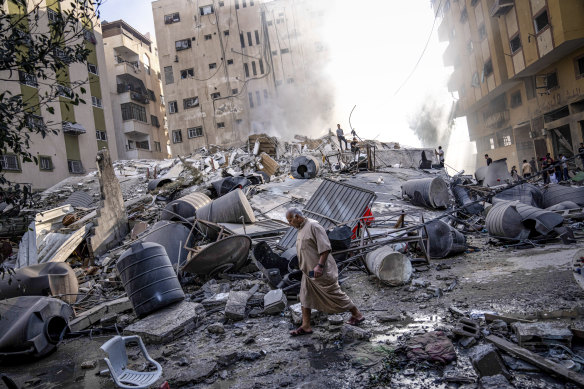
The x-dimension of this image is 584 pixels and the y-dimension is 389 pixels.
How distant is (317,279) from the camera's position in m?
4.12

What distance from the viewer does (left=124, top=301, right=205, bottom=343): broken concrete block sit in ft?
14.9

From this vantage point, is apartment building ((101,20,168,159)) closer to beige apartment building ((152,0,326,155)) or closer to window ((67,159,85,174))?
beige apartment building ((152,0,326,155))

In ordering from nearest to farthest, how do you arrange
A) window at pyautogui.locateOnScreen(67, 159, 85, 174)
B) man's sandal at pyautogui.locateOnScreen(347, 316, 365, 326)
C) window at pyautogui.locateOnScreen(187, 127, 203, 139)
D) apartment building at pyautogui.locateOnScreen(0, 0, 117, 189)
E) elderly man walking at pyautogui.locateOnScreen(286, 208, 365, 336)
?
elderly man walking at pyautogui.locateOnScreen(286, 208, 365, 336) → man's sandal at pyautogui.locateOnScreen(347, 316, 365, 326) → apartment building at pyautogui.locateOnScreen(0, 0, 117, 189) → window at pyautogui.locateOnScreen(67, 159, 85, 174) → window at pyautogui.locateOnScreen(187, 127, 203, 139)

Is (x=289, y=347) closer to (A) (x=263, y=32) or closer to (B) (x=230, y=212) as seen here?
(B) (x=230, y=212)

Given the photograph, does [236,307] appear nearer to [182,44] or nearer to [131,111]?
[131,111]

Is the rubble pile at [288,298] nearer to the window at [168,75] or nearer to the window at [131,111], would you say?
the window at [131,111]

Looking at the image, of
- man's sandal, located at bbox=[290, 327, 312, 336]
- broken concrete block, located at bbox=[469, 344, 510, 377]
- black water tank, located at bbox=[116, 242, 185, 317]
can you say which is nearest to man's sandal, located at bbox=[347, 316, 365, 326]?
man's sandal, located at bbox=[290, 327, 312, 336]

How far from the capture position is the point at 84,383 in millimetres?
3783

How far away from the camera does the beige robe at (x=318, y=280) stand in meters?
4.09

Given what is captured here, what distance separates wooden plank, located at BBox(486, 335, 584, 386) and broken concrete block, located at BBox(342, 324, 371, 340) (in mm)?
1142

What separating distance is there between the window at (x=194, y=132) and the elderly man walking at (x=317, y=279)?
33424 millimetres

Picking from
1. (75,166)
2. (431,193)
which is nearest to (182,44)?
(75,166)

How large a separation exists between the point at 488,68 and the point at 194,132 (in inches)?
1014

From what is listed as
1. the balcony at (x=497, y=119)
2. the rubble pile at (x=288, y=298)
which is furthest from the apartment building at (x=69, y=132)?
the balcony at (x=497, y=119)
